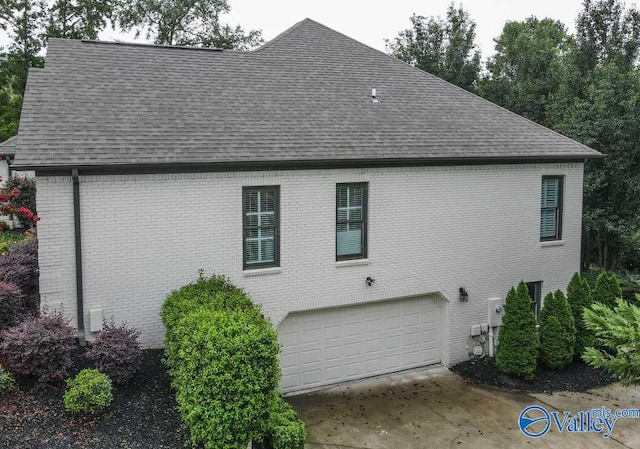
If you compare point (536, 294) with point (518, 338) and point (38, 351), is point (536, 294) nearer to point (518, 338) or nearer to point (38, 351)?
point (518, 338)

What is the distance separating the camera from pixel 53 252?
1059 centimetres

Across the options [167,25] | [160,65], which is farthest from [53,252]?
[167,25]

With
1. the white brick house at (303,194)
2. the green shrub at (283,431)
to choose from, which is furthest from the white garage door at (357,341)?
the green shrub at (283,431)

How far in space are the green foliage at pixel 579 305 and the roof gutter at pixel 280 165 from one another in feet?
10.8

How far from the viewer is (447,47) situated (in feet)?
92.7

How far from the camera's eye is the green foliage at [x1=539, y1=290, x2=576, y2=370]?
13883 millimetres

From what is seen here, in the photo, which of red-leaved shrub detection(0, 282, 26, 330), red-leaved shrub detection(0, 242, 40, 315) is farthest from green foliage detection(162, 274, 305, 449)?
red-leaved shrub detection(0, 242, 40, 315)

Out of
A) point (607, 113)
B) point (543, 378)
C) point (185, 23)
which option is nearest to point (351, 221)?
point (543, 378)

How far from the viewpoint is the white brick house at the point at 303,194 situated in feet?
36.0

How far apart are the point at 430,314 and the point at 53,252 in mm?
8858

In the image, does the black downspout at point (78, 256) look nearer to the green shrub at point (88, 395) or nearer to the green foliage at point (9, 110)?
the green shrub at point (88, 395)

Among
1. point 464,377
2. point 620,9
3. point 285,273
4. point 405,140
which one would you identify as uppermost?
point 620,9

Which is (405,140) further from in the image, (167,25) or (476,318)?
(167,25)

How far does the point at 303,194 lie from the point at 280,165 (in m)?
0.87
